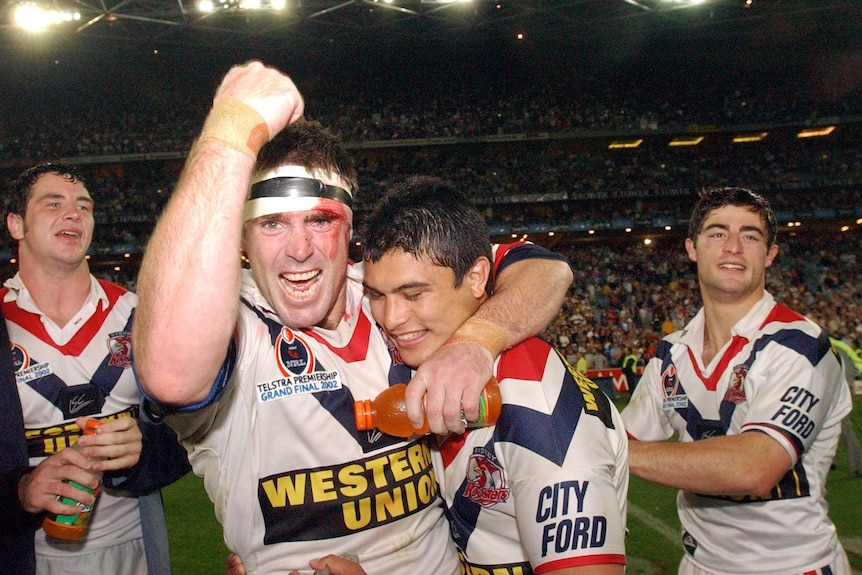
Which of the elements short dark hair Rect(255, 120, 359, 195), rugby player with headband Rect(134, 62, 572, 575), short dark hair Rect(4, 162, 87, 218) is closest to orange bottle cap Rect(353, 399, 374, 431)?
rugby player with headband Rect(134, 62, 572, 575)

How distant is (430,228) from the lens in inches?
82.3

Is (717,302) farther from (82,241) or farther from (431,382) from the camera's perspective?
(82,241)

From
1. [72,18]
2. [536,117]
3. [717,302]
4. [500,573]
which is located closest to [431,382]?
[500,573]

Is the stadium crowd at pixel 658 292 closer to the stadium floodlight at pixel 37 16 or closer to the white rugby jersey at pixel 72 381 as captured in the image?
the white rugby jersey at pixel 72 381

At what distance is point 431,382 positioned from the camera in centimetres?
158

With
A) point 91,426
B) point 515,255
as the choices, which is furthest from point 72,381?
point 515,255

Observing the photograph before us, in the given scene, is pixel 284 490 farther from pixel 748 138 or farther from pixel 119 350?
pixel 748 138

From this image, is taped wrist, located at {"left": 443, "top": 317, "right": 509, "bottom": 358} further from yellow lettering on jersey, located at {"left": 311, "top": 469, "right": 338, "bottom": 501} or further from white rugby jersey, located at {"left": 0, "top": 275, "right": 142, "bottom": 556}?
white rugby jersey, located at {"left": 0, "top": 275, "right": 142, "bottom": 556}

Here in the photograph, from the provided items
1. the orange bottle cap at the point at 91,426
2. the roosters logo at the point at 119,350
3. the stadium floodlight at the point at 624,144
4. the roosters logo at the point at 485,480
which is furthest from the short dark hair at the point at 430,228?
the stadium floodlight at the point at 624,144

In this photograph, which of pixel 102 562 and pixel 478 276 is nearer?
pixel 478 276

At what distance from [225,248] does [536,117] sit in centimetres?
3246

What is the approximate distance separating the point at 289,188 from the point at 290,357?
1.83 feet

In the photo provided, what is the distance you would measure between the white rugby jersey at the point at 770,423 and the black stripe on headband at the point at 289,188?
2138mm

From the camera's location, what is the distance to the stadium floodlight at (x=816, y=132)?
104 ft
